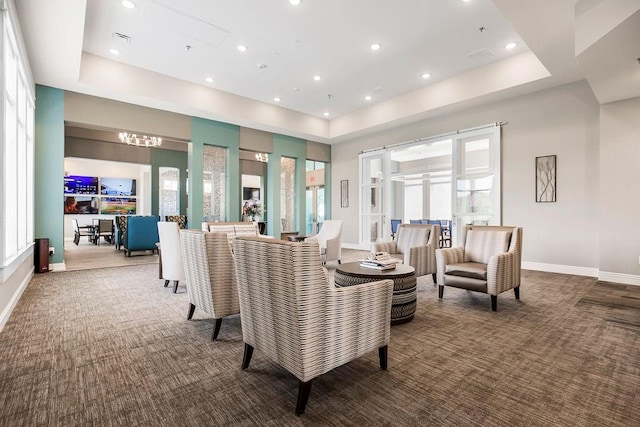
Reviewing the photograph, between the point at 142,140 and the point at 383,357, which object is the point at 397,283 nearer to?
the point at 383,357

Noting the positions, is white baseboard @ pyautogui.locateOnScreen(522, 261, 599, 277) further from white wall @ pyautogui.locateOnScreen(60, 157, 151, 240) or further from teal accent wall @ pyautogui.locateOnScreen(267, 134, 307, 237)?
white wall @ pyautogui.locateOnScreen(60, 157, 151, 240)

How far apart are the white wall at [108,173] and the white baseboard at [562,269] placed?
1350 centimetres

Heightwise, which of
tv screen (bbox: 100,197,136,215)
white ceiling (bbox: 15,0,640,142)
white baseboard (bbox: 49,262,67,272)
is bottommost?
white baseboard (bbox: 49,262,67,272)

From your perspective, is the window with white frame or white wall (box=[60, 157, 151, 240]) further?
white wall (box=[60, 157, 151, 240])

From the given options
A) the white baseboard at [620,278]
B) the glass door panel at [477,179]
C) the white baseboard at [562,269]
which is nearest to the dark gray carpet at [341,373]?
the white baseboard at [620,278]

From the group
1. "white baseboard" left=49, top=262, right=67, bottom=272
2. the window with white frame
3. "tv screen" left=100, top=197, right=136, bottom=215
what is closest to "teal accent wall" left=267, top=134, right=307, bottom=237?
"white baseboard" left=49, top=262, right=67, bottom=272

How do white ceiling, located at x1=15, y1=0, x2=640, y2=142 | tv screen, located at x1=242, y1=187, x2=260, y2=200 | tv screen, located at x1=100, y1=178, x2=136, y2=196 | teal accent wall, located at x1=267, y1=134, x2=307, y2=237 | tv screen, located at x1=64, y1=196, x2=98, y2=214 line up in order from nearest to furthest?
1. white ceiling, located at x1=15, y1=0, x2=640, y2=142
2. teal accent wall, located at x1=267, y1=134, x2=307, y2=237
3. tv screen, located at x1=64, y1=196, x2=98, y2=214
4. tv screen, located at x1=100, y1=178, x2=136, y2=196
5. tv screen, located at x1=242, y1=187, x2=260, y2=200

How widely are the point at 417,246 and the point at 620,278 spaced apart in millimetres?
3222

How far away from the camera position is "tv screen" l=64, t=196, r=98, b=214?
1261 centimetres

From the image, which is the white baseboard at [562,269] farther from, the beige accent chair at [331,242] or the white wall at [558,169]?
the beige accent chair at [331,242]

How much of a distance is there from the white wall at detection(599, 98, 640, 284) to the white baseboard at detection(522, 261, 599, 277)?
A: 0.33 meters

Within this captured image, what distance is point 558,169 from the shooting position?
18.3 feet

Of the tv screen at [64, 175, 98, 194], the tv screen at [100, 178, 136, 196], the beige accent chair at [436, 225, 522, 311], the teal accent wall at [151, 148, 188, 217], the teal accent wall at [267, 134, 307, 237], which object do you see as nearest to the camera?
the beige accent chair at [436, 225, 522, 311]

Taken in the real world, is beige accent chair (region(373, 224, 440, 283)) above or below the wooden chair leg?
above
